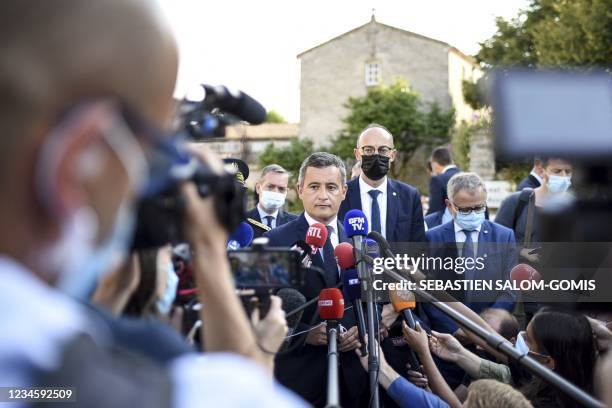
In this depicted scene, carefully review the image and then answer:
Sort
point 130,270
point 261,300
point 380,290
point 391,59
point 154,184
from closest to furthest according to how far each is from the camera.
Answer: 1. point 154,184
2. point 130,270
3. point 261,300
4. point 380,290
5. point 391,59

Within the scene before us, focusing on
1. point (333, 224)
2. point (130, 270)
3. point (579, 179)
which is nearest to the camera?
point (579, 179)

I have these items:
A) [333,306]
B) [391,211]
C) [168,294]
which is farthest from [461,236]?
[168,294]

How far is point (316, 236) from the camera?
457 cm

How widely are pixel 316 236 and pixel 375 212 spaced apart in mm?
1313

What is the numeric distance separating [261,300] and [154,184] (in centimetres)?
140

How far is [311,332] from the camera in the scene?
176 inches

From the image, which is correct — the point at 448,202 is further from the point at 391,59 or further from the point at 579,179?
the point at 391,59

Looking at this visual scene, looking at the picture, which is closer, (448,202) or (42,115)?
(42,115)

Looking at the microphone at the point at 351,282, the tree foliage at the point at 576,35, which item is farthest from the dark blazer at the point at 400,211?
the tree foliage at the point at 576,35

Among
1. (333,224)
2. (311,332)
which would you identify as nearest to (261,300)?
(311,332)

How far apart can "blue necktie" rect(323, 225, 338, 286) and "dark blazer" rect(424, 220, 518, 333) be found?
67 cm

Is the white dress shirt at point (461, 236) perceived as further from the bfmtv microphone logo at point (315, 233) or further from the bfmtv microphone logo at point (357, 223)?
the bfmtv microphone logo at point (357, 223)

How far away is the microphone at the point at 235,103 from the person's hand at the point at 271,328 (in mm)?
636

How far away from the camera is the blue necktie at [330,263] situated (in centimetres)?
474
